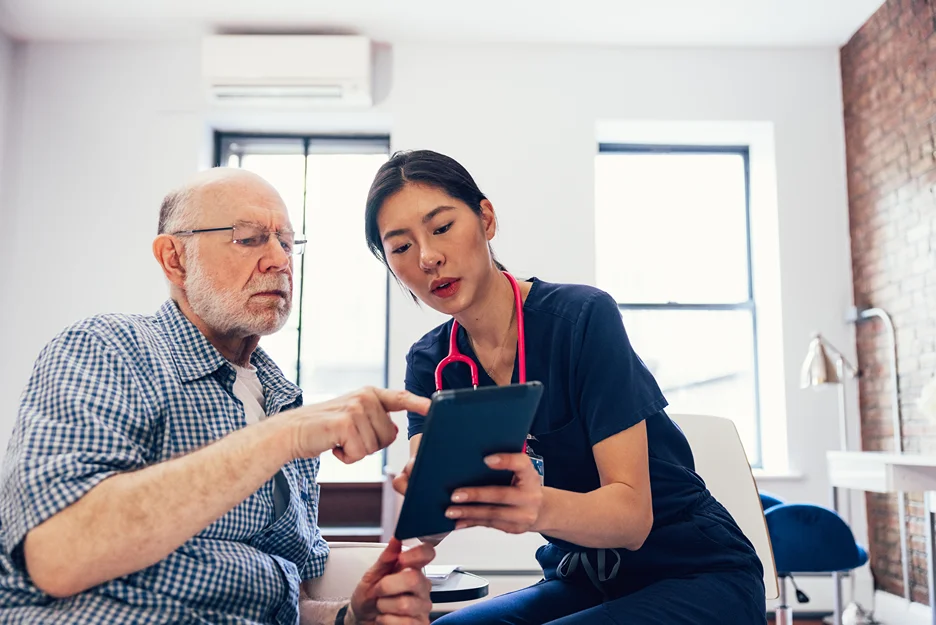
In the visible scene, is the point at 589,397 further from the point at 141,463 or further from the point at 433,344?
the point at 141,463

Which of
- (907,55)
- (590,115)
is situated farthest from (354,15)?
(907,55)

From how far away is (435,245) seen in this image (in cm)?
148

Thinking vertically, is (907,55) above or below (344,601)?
above

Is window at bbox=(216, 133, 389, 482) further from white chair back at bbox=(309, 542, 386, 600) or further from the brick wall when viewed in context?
white chair back at bbox=(309, 542, 386, 600)

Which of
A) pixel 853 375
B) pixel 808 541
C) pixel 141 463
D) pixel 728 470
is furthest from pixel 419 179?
pixel 853 375

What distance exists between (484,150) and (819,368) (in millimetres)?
2153

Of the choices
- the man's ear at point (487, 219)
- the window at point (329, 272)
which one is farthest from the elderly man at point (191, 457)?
the window at point (329, 272)

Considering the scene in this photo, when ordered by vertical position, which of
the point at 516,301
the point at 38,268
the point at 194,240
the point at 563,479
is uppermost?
the point at 38,268

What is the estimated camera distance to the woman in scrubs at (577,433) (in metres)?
1.26

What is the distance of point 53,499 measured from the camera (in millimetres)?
994

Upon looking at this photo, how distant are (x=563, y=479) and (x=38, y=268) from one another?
409 cm

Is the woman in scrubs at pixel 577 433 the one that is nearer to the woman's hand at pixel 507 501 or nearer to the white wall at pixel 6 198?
the woman's hand at pixel 507 501

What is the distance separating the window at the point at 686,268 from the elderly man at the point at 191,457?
140 inches

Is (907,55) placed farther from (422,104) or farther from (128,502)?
(128,502)
